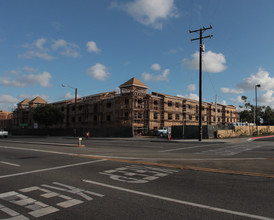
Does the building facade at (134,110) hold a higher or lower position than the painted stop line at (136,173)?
higher

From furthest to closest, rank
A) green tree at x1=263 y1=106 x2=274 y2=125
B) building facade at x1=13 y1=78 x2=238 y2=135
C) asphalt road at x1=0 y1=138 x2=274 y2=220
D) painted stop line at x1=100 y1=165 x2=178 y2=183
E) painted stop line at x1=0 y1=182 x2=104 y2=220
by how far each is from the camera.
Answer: green tree at x1=263 y1=106 x2=274 y2=125, building facade at x1=13 y1=78 x2=238 y2=135, painted stop line at x1=100 y1=165 x2=178 y2=183, painted stop line at x1=0 y1=182 x2=104 y2=220, asphalt road at x1=0 y1=138 x2=274 y2=220

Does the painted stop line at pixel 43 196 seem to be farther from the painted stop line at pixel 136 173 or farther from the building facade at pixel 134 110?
the building facade at pixel 134 110

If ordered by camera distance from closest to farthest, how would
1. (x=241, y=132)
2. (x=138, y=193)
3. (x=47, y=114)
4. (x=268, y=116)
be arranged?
(x=138, y=193) < (x=241, y=132) < (x=47, y=114) < (x=268, y=116)

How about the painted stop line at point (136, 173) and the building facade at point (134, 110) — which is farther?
the building facade at point (134, 110)

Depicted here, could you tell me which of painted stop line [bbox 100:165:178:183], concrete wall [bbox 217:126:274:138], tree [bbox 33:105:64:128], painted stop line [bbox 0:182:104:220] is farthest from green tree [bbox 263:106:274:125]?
painted stop line [bbox 0:182:104:220]

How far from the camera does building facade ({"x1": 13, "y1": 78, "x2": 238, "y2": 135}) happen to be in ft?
146

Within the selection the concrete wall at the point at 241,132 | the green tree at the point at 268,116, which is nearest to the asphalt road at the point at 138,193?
the concrete wall at the point at 241,132

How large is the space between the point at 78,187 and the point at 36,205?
1408 millimetres

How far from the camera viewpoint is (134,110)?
43781 millimetres

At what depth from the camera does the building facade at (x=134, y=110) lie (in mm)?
44375

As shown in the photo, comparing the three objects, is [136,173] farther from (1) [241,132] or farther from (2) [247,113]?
(2) [247,113]

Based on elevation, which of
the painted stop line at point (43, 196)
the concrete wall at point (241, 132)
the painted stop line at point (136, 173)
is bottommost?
the painted stop line at point (43, 196)

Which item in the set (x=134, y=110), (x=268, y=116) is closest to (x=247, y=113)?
(x=268, y=116)

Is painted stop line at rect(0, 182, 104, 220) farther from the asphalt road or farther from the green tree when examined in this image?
the green tree
